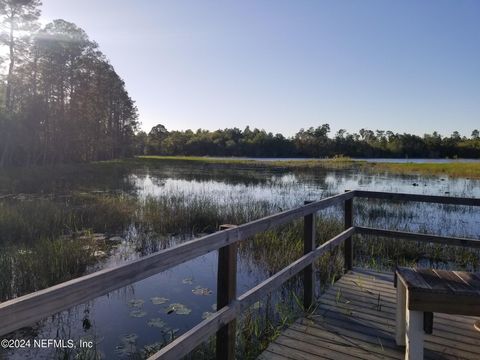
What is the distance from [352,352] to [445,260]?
596 centimetres

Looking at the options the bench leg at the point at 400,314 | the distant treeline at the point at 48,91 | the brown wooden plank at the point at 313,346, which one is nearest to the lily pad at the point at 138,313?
the brown wooden plank at the point at 313,346

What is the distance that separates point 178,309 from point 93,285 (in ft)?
13.9

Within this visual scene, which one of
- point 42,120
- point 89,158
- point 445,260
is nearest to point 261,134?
point 89,158

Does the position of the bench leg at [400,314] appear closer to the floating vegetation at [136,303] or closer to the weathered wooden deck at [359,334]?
the weathered wooden deck at [359,334]

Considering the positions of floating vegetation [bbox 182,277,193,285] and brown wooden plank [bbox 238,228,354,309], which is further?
floating vegetation [bbox 182,277,193,285]

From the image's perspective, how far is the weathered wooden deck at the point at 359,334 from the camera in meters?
3.22

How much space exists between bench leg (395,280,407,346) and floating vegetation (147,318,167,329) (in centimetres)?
310

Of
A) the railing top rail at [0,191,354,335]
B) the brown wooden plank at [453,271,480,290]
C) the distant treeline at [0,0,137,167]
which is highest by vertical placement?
the distant treeline at [0,0,137,167]

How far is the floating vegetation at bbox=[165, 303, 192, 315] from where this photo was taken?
18.2 feet

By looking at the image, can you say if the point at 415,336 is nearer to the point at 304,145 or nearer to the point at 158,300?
the point at 158,300

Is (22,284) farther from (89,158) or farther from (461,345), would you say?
(89,158)

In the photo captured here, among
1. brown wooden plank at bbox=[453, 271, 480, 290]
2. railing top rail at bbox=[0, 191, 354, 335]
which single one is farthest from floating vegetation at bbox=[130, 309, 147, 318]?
brown wooden plank at bbox=[453, 271, 480, 290]

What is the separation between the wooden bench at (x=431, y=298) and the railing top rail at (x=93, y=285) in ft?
4.32

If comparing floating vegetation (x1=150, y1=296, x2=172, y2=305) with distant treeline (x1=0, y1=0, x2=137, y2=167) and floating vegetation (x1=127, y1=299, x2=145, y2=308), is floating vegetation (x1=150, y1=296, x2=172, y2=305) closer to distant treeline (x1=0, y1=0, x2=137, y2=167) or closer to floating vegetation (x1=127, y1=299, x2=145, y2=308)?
floating vegetation (x1=127, y1=299, x2=145, y2=308)
